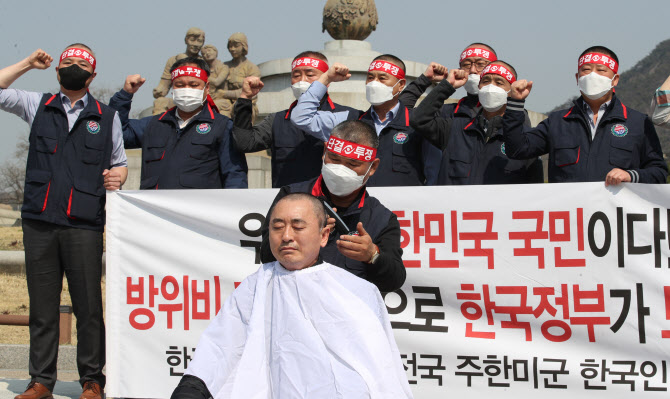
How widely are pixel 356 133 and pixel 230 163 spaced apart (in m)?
1.70

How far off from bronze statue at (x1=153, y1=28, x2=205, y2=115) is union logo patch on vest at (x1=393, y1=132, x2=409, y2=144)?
34.4 ft

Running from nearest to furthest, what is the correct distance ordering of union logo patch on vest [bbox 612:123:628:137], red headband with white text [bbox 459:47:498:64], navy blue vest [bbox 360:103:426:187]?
1. union logo patch on vest [bbox 612:123:628:137]
2. navy blue vest [bbox 360:103:426:187]
3. red headband with white text [bbox 459:47:498:64]

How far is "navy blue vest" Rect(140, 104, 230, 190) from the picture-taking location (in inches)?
227

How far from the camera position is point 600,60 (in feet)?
17.3

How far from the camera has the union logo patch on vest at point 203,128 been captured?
228 inches

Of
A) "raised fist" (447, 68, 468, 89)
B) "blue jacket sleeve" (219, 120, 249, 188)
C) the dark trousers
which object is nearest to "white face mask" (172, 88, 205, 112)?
"blue jacket sleeve" (219, 120, 249, 188)

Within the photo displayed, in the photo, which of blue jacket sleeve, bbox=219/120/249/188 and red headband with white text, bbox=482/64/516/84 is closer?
red headband with white text, bbox=482/64/516/84

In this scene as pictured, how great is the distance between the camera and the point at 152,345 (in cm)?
550

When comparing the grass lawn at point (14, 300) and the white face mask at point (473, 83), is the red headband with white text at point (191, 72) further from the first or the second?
the grass lawn at point (14, 300)

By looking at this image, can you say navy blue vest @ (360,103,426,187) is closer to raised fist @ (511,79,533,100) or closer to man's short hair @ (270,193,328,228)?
raised fist @ (511,79,533,100)

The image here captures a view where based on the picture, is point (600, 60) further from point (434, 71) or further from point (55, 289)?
point (55, 289)

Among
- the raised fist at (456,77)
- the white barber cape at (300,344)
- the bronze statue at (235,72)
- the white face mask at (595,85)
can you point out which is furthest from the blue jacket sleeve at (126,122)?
the bronze statue at (235,72)

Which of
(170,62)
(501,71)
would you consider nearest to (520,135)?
(501,71)

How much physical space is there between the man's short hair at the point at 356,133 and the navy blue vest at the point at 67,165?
6.18ft
